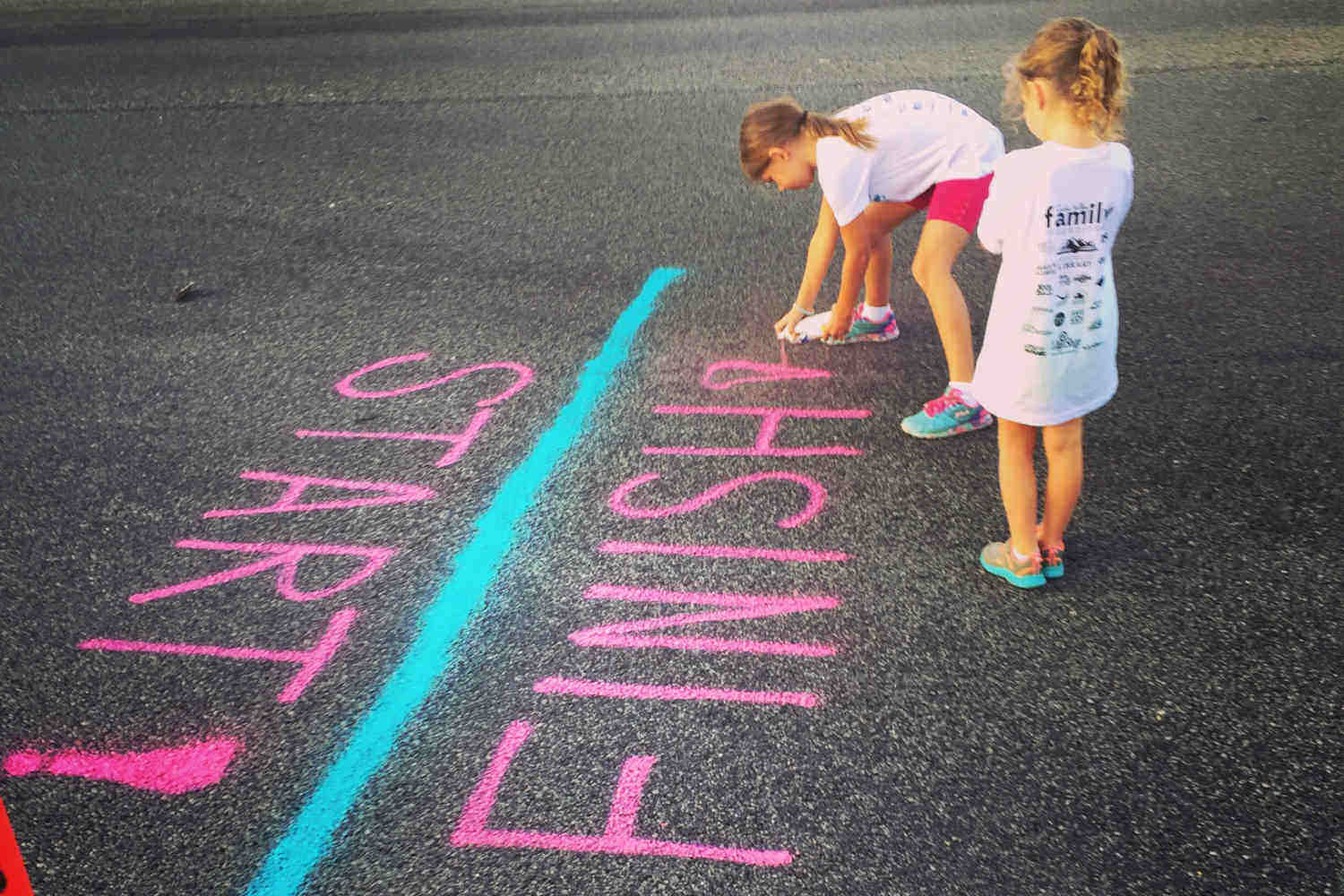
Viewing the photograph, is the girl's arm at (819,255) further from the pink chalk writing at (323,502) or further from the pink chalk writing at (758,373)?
the pink chalk writing at (323,502)

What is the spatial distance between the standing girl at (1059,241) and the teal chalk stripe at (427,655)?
55.3 inches

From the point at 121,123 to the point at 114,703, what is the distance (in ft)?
19.2

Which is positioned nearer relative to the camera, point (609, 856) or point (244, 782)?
point (609, 856)

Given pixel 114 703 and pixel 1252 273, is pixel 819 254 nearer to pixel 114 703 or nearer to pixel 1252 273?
pixel 1252 273

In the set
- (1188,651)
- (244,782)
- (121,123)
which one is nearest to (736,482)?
(1188,651)

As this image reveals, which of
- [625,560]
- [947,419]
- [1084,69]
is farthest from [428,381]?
[1084,69]

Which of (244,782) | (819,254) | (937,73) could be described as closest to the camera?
(244,782)

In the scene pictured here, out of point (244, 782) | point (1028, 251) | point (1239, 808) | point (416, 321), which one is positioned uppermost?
point (1028, 251)

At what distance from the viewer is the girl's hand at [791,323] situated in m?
4.30

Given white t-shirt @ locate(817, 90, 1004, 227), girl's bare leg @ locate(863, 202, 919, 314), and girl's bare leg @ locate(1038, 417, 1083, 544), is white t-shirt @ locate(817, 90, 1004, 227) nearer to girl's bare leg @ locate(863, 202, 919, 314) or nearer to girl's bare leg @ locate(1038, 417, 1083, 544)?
girl's bare leg @ locate(863, 202, 919, 314)

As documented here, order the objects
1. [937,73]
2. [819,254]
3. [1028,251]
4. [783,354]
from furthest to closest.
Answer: [937,73] → [783,354] → [819,254] → [1028,251]

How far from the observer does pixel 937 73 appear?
24.3 ft

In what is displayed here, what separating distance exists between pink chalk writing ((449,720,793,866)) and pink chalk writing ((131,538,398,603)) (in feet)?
2.89

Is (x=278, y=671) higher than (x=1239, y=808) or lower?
higher
